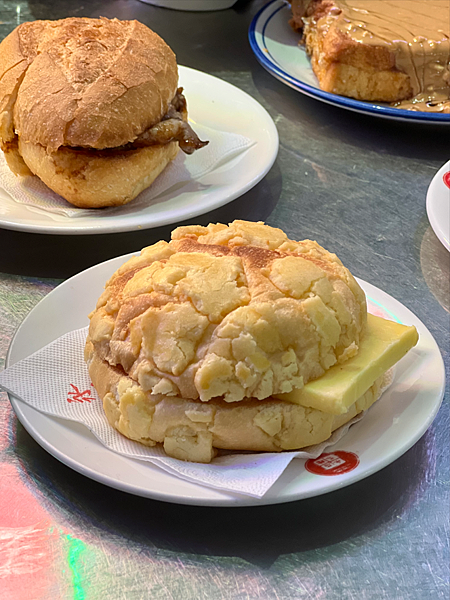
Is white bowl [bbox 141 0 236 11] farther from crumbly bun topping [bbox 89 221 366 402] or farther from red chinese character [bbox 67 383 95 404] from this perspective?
red chinese character [bbox 67 383 95 404]

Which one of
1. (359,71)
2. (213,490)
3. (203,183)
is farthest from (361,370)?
(359,71)

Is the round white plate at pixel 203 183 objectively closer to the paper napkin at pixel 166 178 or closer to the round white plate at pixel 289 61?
the paper napkin at pixel 166 178

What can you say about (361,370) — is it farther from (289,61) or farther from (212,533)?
(289,61)

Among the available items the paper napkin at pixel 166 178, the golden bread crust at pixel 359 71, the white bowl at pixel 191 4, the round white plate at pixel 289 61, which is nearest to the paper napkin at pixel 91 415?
the paper napkin at pixel 166 178

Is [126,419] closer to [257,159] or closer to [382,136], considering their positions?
[257,159]

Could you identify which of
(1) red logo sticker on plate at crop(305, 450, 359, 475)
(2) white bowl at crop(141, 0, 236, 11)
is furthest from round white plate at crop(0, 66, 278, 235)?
(2) white bowl at crop(141, 0, 236, 11)

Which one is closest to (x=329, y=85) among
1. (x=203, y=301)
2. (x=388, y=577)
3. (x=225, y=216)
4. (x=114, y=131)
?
(x=225, y=216)
